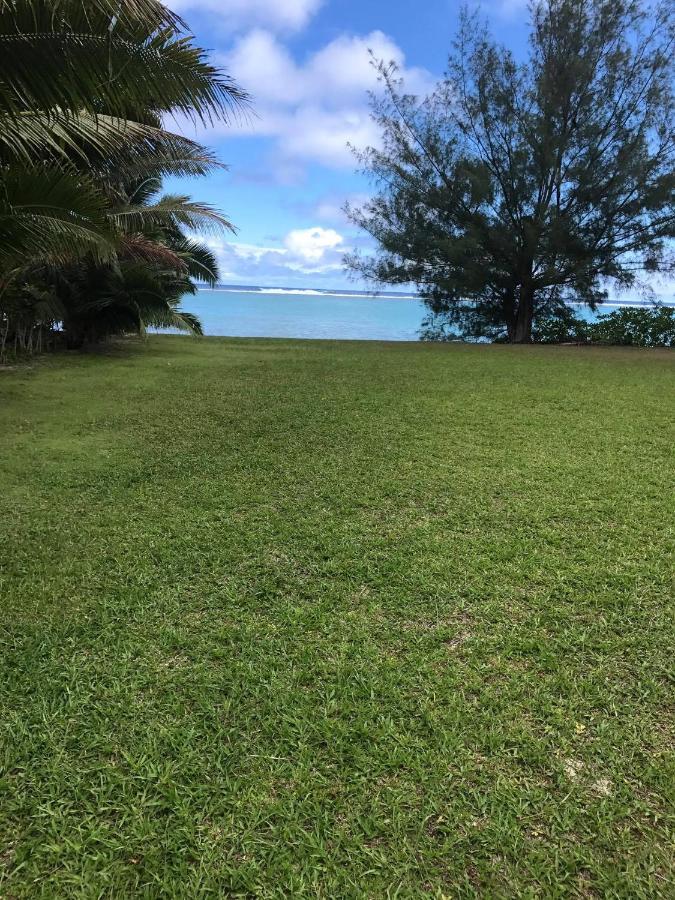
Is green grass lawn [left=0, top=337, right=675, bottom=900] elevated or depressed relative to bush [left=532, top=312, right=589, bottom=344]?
depressed

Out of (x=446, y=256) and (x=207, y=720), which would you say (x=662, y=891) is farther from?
(x=446, y=256)

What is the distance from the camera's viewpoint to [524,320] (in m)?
16.5

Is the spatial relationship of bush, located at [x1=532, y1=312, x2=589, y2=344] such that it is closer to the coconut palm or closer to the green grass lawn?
the green grass lawn

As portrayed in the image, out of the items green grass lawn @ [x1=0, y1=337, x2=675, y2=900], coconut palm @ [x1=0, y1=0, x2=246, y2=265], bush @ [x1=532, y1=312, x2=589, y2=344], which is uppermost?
coconut palm @ [x1=0, y1=0, x2=246, y2=265]

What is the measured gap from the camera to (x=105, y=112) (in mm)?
5789

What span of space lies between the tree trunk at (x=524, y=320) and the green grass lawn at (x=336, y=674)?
12783 mm

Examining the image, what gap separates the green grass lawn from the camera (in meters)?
1.31

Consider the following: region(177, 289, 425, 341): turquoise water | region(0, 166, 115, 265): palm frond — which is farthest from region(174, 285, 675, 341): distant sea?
region(0, 166, 115, 265): palm frond

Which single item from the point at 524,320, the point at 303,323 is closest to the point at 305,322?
the point at 303,323

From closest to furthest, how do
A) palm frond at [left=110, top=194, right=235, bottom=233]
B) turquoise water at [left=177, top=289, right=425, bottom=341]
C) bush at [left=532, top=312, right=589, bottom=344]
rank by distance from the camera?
palm frond at [left=110, top=194, right=235, bottom=233] → bush at [left=532, top=312, right=589, bottom=344] → turquoise water at [left=177, top=289, right=425, bottom=341]

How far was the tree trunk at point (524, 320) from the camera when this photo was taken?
16.2 m

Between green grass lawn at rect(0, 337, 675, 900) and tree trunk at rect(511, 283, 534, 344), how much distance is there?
41.9ft

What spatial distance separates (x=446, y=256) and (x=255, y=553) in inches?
546

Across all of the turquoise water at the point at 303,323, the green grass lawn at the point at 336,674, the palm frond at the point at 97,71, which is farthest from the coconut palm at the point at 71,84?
the turquoise water at the point at 303,323
